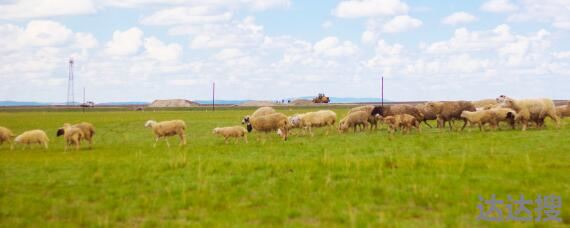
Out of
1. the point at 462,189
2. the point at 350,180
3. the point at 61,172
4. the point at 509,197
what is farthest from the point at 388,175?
the point at 61,172

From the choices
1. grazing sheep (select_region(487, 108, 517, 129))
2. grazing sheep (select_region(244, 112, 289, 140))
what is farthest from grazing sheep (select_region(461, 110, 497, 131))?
grazing sheep (select_region(244, 112, 289, 140))

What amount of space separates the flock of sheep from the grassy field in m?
6.00

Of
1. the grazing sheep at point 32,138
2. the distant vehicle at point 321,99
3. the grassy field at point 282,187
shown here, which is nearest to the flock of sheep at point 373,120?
the grazing sheep at point 32,138

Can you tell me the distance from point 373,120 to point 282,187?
2211cm

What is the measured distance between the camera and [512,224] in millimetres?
10016

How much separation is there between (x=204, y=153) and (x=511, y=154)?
11.1 meters

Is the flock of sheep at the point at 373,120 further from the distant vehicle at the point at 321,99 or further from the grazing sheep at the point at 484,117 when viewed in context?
the distant vehicle at the point at 321,99

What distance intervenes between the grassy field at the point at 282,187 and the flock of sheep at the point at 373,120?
6.00 meters

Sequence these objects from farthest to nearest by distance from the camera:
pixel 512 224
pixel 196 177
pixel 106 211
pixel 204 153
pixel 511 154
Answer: pixel 204 153 < pixel 511 154 < pixel 196 177 < pixel 106 211 < pixel 512 224

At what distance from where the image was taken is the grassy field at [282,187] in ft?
36.3

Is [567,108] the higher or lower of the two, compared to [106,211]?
higher

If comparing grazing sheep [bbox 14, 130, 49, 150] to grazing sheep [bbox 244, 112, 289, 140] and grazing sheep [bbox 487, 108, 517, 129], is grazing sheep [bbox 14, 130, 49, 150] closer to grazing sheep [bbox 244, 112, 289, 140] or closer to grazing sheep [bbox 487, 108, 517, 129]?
grazing sheep [bbox 244, 112, 289, 140]

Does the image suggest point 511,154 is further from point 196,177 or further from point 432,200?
point 196,177

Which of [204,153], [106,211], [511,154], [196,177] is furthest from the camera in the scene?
[204,153]
